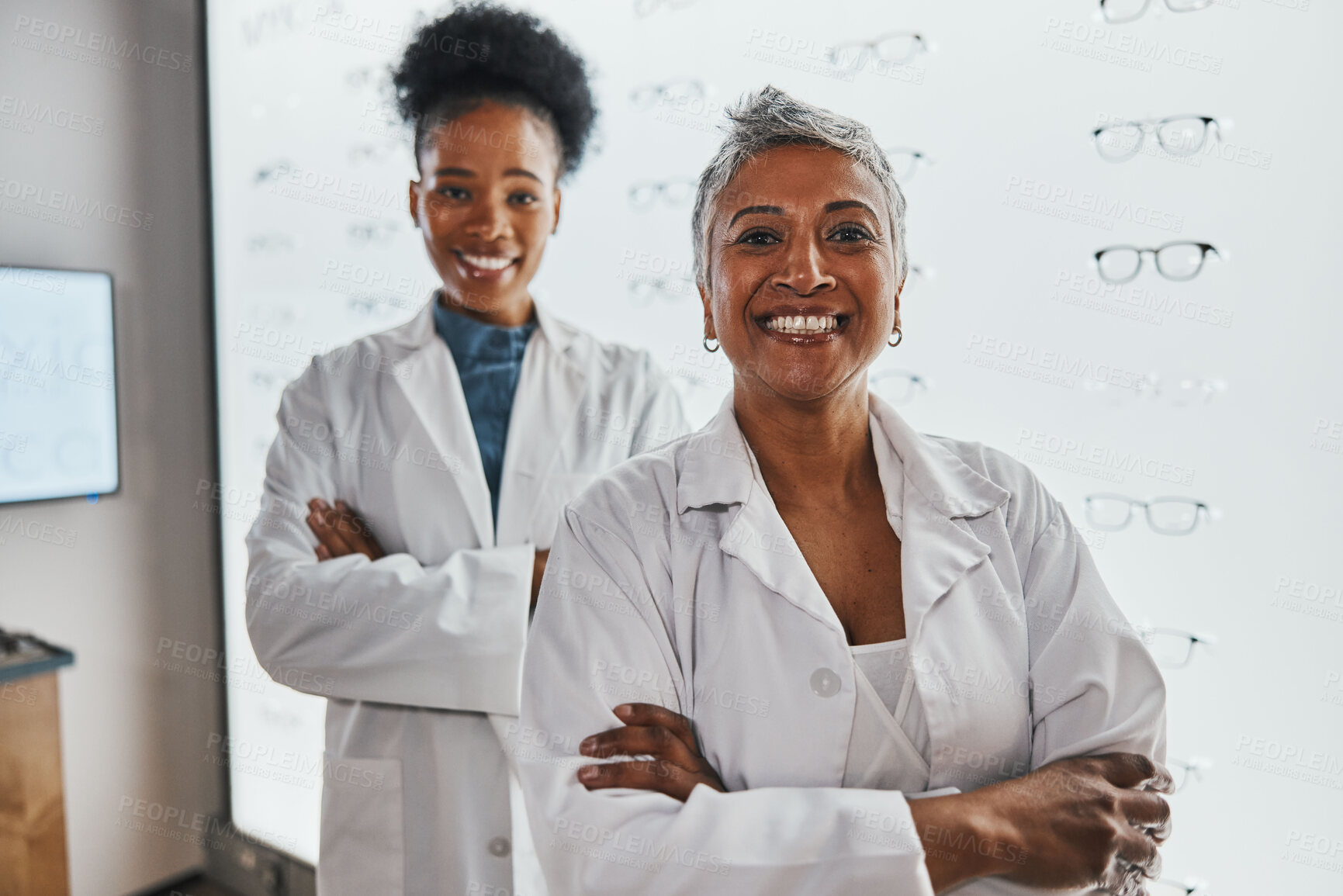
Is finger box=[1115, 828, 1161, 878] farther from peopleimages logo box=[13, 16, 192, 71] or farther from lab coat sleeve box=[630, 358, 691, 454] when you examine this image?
peopleimages logo box=[13, 16, 192, 71]

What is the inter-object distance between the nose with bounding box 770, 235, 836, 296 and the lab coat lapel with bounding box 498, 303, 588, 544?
0.74m

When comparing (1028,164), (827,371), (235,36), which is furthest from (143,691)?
(1028,164)

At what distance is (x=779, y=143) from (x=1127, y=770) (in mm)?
869

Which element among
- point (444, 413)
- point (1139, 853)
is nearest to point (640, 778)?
point (1139, 853)

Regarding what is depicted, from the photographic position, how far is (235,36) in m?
2.77

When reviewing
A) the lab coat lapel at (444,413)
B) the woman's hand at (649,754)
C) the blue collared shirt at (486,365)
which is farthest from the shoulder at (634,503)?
the blue collared shirt at (486,365)

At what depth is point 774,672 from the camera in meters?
1.08

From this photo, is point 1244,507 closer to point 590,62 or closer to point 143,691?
point 590,62

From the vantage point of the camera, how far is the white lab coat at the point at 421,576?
62.7 inches

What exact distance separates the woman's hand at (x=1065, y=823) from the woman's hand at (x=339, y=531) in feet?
3.73

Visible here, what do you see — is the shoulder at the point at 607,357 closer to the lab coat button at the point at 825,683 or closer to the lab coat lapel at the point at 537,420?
the lab coat lapel at the point at 537,420

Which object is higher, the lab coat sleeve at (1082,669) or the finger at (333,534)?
the finger at (333,534)

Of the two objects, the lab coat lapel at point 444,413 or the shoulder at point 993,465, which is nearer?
the shoulder at point 993,465

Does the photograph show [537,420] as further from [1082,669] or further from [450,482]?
[1082,669]
